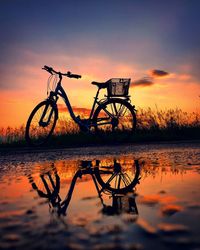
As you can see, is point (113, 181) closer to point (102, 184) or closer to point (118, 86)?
point (102, 184)

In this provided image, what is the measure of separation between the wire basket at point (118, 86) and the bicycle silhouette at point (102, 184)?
4045 mm

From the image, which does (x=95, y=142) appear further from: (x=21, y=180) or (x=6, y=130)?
(x=21, y=180)

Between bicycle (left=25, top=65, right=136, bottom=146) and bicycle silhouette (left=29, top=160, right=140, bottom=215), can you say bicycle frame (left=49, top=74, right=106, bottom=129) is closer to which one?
bicycle (left=25, top=65, right=136, bottom=146)

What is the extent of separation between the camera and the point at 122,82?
356 inches

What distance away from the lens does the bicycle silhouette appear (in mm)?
2648

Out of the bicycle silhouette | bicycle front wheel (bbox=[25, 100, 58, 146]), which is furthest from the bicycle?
the bicycle silhouette

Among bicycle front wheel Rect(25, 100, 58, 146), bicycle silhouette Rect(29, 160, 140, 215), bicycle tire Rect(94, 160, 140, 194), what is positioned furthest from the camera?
bicycle front wheel Rect(25, 100, 58, 146)

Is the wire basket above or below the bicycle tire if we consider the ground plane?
above

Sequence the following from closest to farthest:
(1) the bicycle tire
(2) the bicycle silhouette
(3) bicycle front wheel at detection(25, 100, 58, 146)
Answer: (2) the bicycle silhouette < (1) the bicycle tire < (3) bicycle front wheel at detection(25, 100, 58, 146)

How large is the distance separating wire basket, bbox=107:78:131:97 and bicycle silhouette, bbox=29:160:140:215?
404 cm

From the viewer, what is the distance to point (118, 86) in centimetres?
903

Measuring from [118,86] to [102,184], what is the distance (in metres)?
5.64

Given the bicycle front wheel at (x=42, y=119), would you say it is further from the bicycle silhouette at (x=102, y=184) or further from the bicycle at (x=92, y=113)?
the bicycle silhouette at (x=102, y=184)

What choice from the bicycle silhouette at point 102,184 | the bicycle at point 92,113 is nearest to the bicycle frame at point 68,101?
the bicycle at point 92,113
